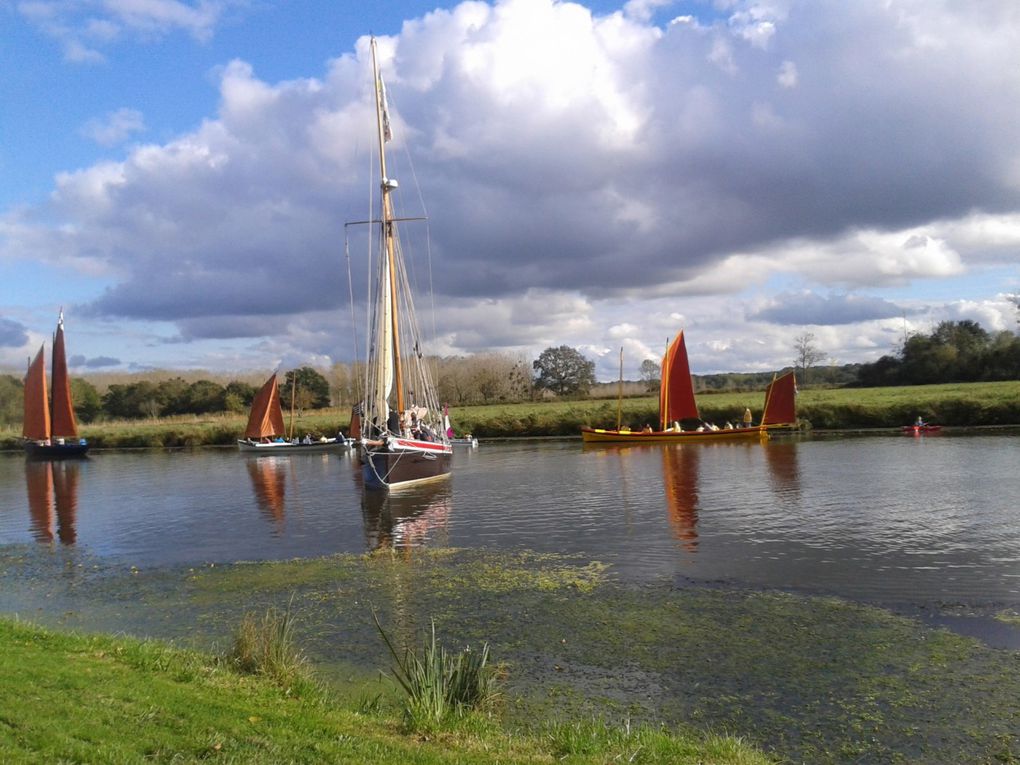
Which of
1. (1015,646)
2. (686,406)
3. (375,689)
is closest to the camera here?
(375,689)

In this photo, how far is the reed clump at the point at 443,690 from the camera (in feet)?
24.0

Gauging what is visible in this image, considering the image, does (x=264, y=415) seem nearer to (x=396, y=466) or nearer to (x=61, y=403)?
(x=61, y=403)

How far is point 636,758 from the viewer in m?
6.70

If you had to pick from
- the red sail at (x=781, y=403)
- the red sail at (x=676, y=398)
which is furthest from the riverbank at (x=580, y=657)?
the red sail at (x=781, y=403)

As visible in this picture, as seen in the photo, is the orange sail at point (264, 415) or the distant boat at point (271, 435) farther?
the orange sail at point (264, 415)

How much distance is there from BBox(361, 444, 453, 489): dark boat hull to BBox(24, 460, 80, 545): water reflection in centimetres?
942

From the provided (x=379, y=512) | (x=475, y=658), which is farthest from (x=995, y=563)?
(x=379, y=512)

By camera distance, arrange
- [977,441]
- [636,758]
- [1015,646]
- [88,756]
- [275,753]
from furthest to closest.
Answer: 1. [977,441]
2. [1015,646]
3. [636,758]
4. [275,753]
5. [88,756]

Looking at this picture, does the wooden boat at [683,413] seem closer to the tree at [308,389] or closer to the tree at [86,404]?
the tree at [308,389]

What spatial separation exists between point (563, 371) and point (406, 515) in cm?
8489

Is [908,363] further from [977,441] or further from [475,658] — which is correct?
[475,658]

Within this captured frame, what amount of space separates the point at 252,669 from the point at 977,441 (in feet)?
135

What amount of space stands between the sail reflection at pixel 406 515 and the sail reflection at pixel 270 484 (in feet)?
9.31

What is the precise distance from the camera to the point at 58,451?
57.1 meters
